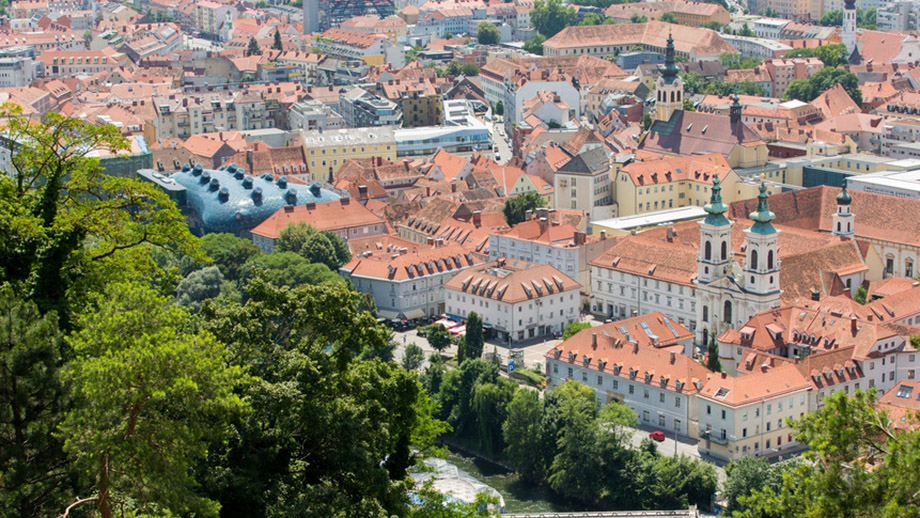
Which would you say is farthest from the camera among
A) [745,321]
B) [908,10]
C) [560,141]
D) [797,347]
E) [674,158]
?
[908,10]

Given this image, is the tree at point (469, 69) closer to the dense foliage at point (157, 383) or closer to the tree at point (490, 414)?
the tree at point (490, 414)

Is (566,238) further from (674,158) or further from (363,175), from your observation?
(363,175)

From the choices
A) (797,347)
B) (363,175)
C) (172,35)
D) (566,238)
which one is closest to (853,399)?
(797,347)

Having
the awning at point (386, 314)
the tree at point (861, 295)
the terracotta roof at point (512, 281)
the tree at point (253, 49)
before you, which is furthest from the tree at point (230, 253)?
the tree at point (253, 49)

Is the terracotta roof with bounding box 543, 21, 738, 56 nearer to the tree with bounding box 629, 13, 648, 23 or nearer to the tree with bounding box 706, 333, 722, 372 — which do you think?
the tree with bounding box 629, 13, 648, 23

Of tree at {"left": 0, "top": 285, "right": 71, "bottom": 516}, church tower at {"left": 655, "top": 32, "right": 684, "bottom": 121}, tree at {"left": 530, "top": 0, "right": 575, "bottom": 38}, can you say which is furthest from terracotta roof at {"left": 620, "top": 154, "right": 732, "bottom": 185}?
tree at {"left": 530, "top": 0, "right": 575, "bottom": 38}

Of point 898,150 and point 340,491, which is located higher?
point 340,491
